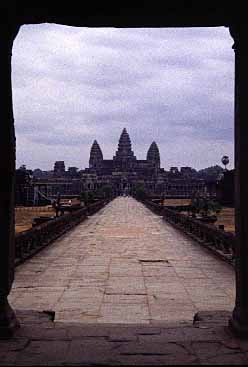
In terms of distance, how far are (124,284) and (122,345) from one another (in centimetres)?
424

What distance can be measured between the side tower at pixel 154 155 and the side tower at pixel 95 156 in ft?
53.5

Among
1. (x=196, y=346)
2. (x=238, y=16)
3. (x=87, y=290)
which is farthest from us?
(x=87, y=290)

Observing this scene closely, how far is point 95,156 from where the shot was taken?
169 meters

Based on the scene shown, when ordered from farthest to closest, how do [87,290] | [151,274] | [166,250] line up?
[166,250]
[151,274]
[87,290]

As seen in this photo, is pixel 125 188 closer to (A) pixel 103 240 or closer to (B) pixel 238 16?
(A) pixel 103 240

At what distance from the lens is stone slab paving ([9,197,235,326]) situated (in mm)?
6434

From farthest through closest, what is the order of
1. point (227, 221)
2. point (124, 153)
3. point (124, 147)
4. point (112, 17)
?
point (124, 147), point (124, 153), point (227, 221), point (112, 17)

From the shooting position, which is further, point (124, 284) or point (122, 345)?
point (124, 284)

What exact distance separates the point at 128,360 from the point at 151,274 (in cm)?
572

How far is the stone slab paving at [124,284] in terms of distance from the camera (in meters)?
6.43

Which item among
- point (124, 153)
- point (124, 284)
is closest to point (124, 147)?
point (124, 153)

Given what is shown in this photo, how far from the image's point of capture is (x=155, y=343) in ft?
13.9

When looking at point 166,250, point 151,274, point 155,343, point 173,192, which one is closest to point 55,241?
point 166,250
